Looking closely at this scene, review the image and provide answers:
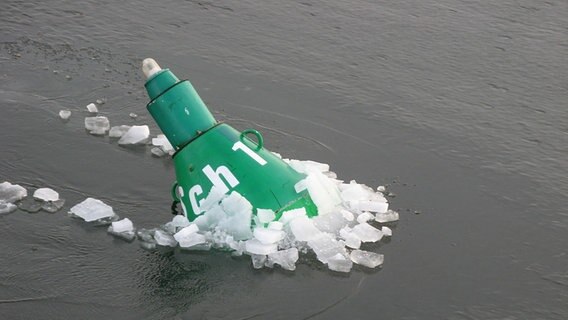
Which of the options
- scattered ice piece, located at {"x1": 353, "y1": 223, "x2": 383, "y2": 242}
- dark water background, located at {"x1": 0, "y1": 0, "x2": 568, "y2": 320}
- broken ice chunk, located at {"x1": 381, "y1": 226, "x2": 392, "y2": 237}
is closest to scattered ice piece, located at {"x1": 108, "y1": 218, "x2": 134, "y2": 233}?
dark water background, located at {"x1": 0, "y1": 0, "x2": 568, "y2": 320}

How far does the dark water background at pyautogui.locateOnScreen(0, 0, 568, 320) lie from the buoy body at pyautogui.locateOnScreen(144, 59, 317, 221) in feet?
1.37

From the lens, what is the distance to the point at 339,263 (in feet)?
18.4

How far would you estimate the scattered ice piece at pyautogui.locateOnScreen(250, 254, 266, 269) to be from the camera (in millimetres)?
5523

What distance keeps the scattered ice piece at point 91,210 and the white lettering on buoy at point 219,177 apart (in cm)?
77

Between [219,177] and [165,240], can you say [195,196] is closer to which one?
[219,177]

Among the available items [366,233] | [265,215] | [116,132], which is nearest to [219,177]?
[265,215]

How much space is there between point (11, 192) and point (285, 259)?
6.88ft

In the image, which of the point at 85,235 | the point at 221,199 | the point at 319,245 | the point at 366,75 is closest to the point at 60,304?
the point at 85,235

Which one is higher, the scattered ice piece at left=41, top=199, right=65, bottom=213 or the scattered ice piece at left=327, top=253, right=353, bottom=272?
the scattered ice piece at left=327, top=253, right=353, bottom=272

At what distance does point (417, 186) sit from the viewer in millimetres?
6809

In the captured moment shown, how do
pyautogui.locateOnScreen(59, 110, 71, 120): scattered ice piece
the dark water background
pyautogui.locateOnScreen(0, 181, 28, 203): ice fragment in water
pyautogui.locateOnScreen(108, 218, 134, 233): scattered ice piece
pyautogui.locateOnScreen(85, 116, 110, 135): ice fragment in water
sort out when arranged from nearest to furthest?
the dark water background < pyautogui.locateOnScreen(108, 218, 134, 233): scattered ice piece < pyautogui.locateOnScreen(0, 181, 28, 203): ice fragment in water < pyautogui.locateOnScreen(85, 116, 110, 135): ice fragment in water < pyautogui.locateOnScreen(59, 110, 71, 120): scattered ice piece

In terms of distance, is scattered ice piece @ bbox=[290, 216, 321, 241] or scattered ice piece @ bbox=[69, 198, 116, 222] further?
scattered ice piece @ bbox=[69, 198, 116, 222]

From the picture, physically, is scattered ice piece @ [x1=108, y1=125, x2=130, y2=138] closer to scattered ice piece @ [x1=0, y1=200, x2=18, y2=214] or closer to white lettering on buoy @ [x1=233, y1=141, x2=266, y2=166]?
scattered ice piece @ [x1=0, y1=200, x2=18, y2=214]

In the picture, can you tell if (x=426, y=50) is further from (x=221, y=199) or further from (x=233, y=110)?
(x=221, y=199)
